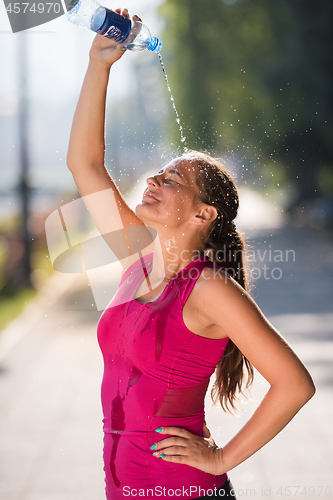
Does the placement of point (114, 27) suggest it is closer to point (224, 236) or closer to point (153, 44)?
point (153, 44)

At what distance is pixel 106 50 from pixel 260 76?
17096 millimetres

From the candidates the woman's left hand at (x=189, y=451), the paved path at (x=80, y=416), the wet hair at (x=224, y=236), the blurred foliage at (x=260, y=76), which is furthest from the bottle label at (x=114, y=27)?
the blurred foliage at (x=260, y=76)

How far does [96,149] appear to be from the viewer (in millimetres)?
2416

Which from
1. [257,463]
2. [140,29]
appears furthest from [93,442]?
[140,29]

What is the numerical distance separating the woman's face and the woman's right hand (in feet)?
1.63

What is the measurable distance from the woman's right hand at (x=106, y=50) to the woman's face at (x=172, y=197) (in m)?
0.50

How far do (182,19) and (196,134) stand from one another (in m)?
5.86

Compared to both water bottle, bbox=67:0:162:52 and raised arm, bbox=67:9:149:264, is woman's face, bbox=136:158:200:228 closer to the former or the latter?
raised arm, bbox=67:9:149:264

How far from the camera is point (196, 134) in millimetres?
27453

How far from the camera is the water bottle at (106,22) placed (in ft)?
7.13

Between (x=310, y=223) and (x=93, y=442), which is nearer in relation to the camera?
(x=93, y=442)

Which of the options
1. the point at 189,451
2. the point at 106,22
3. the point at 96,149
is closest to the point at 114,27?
the point at 106,22

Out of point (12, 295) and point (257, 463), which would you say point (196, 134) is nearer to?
point (12, 295)

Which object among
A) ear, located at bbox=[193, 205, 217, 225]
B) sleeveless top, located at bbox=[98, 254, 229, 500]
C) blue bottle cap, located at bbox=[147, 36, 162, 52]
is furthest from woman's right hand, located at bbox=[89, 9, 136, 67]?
sleeveless top, located at bbox=[98, 254, 229, 500]
